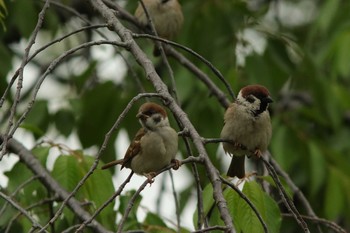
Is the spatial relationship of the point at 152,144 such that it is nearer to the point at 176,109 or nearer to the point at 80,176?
the point at 80,176

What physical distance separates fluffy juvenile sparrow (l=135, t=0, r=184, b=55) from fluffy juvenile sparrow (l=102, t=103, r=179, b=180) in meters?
2.39

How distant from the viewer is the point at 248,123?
4449 millimetres

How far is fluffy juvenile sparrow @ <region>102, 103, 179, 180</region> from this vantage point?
3.98m

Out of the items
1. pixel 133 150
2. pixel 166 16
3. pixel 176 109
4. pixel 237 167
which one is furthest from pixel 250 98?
pixel 166 16

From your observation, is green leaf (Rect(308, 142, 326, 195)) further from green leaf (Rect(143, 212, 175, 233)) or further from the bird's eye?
the bird's eye

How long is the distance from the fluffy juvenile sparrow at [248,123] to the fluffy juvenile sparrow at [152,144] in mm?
443

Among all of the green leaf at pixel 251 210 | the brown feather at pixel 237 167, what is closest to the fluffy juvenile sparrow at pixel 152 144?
the green leaf at pixel 251 210

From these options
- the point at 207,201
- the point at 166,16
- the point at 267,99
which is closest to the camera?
the point at 207,201

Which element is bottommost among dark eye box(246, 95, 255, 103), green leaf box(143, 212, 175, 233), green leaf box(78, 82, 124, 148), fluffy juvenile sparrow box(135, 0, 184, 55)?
green leaf box(143, 212, 175, 233)

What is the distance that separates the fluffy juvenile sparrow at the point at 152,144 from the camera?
3.98m

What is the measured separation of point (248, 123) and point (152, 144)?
655 millimetres

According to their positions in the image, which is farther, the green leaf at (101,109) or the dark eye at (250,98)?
the green leaf at (101,109)

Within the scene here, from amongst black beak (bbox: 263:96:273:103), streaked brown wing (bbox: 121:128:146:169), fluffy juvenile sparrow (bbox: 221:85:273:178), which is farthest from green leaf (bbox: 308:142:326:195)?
streaked brown wing (bbox: 121:128:146:169)

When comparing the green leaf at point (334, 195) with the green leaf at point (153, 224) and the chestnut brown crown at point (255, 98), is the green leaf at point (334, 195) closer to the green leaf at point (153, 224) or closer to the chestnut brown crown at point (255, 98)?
the chestnut brown crown at point (255, 98)
